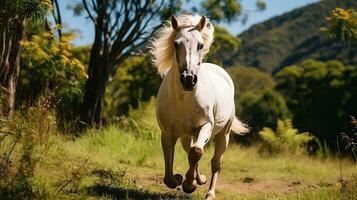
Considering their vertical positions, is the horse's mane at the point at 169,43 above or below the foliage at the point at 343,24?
below

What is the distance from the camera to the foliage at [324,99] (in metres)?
37.6

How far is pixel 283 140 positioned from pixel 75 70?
6.98m

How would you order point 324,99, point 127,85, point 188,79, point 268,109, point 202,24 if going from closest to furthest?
point 188,79
point 202,24
point 127,85
point 324,99
point 268,109

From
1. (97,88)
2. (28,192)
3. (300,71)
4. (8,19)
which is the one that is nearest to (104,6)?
(97,88)

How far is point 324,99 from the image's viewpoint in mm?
41062

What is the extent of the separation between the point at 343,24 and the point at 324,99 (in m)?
33.1

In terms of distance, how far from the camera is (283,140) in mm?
14602

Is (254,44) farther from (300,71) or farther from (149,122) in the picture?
(149,122)

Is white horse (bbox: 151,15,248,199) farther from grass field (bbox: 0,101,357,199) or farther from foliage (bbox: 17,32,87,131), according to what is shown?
foliage (bbox: 17,32,87,131)

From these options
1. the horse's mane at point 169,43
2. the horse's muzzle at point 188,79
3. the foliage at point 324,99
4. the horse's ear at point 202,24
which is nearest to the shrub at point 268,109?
the foliage at point 324,99

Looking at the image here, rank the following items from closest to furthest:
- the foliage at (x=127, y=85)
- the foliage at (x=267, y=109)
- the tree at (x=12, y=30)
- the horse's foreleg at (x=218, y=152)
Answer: the tree at (x=12, y=30) < the horse's foreleg at (x=218, y=152) < the foliage at (x=127, y=85) < the foliage at (x=267, y=109)

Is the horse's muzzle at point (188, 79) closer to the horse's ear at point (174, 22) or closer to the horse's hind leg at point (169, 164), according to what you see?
the horse's ear at point (174, 22)

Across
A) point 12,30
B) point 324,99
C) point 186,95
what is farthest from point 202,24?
point 324,99

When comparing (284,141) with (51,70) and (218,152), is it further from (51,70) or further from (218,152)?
(218,152)
